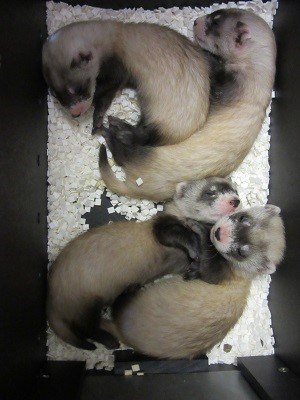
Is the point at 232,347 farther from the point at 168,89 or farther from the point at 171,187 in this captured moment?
the point at 168,89

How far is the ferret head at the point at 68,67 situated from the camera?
1.97m

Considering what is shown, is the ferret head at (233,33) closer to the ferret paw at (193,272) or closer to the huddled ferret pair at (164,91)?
the huddled ferret pair at (164,91)

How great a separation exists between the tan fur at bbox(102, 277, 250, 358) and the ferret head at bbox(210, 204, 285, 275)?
0.14m

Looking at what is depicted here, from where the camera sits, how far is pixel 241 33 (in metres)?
2.17

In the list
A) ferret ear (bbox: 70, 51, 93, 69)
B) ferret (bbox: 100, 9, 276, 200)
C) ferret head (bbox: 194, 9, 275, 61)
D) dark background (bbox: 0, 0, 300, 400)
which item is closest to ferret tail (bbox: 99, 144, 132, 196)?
ferret (bbox: 100, 9, 276, 200)

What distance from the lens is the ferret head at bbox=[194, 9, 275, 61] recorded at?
7.09 ft

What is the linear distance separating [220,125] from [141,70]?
411 mm

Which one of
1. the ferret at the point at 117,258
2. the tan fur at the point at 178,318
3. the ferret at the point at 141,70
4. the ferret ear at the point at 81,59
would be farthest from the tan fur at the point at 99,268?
the ferret ear at the point at 81,59

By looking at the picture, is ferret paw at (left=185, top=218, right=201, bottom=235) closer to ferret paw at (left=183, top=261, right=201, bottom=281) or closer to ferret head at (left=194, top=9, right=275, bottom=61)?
ferret paw at (left=183, top=261, right=201, bottom=281)

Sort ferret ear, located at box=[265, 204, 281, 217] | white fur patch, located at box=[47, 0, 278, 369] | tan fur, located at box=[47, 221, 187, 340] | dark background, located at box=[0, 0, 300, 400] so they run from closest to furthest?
dark background, located at box=[0, 0, 300, 400]
tan fur, located at box=[47, 221, 187, 340]
ferret ear, located at box=[265, 204, 281, 217]
white fur patch, located at box=[47, 0, 278, 369]

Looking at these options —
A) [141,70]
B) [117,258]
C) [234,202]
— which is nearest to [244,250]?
[234,202]

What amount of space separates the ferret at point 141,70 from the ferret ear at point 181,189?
19 cm

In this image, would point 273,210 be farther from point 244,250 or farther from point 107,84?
point 107,84

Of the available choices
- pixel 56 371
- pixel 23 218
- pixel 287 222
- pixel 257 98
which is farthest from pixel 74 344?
pixel 257 98
